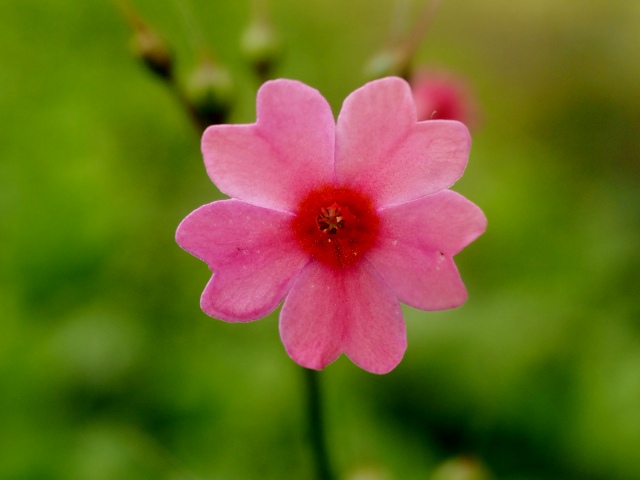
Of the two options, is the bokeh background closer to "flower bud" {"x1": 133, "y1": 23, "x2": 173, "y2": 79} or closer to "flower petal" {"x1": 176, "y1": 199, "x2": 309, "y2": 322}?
"flower bud" {"x1": 133, "y1": 23, "x2": 173, "y2": 79}

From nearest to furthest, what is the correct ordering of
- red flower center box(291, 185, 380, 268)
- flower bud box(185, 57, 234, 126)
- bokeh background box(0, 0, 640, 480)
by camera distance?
red flower center box(291, 185, 380, 268) < flower bud box(185, 57, 234, 126) < bokeh background box(0, 0, 640, 480)

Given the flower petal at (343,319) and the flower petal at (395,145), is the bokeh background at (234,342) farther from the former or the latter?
the flower petal at (395,145)

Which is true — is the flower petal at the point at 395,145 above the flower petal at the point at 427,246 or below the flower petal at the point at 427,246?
above

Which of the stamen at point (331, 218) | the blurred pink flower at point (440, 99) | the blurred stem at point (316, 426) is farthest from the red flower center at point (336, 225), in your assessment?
the blurred pink flower at point (440, 99)

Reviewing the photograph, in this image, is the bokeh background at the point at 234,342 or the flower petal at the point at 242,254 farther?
the bokeh background at the point at 234,342

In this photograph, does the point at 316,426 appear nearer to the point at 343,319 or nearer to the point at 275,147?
the point at 343,319

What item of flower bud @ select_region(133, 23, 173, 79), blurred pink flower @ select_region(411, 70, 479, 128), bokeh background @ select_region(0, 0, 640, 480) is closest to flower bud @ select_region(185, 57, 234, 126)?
flower bud @ select_region(133, 23, 173, 79)

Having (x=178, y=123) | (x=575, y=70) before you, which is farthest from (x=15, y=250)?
(x=575, y=70)
